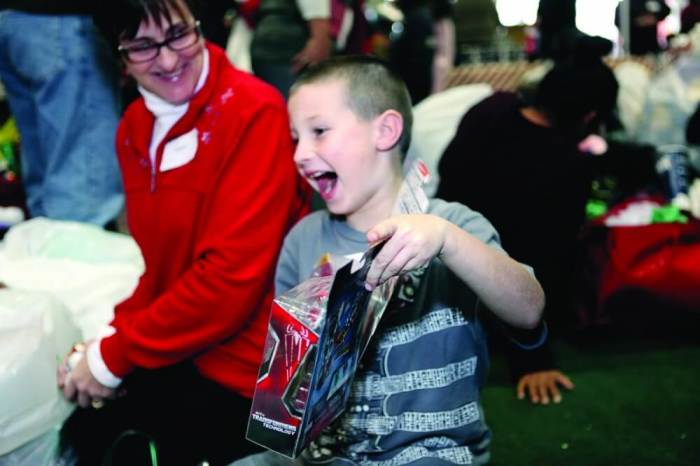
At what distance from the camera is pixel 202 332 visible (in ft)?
3.96

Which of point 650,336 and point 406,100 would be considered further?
point 650,336

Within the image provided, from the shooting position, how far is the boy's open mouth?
1.11 m

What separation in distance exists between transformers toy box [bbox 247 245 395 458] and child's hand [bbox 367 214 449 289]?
0.02m

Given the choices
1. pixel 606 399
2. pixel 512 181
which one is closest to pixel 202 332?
pixel 512 181

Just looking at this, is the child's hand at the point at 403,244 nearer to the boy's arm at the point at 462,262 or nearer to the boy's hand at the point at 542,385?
the boy's arm at the point at 462,262

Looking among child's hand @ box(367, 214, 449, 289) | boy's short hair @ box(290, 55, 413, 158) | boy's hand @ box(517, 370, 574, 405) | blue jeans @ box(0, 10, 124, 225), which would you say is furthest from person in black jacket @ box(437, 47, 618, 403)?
blue jeans @ box(0, 10, 124, 225)

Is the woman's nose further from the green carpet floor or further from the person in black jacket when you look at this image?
the green carpet floor

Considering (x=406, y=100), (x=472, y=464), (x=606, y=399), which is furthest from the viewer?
(x=606, y=399)

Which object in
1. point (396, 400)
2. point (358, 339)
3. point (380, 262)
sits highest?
point (380, 262)

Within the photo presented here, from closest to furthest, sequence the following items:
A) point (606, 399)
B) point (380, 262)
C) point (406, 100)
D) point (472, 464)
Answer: point (380, 262) < point (472, 464) < point (406, 100) < point (606, 399)

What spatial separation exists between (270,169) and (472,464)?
0.64 meters

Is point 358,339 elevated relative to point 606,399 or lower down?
elevated

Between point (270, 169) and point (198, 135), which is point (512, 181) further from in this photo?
point (198, 135)

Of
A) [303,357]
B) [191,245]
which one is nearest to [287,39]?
[191,245]
